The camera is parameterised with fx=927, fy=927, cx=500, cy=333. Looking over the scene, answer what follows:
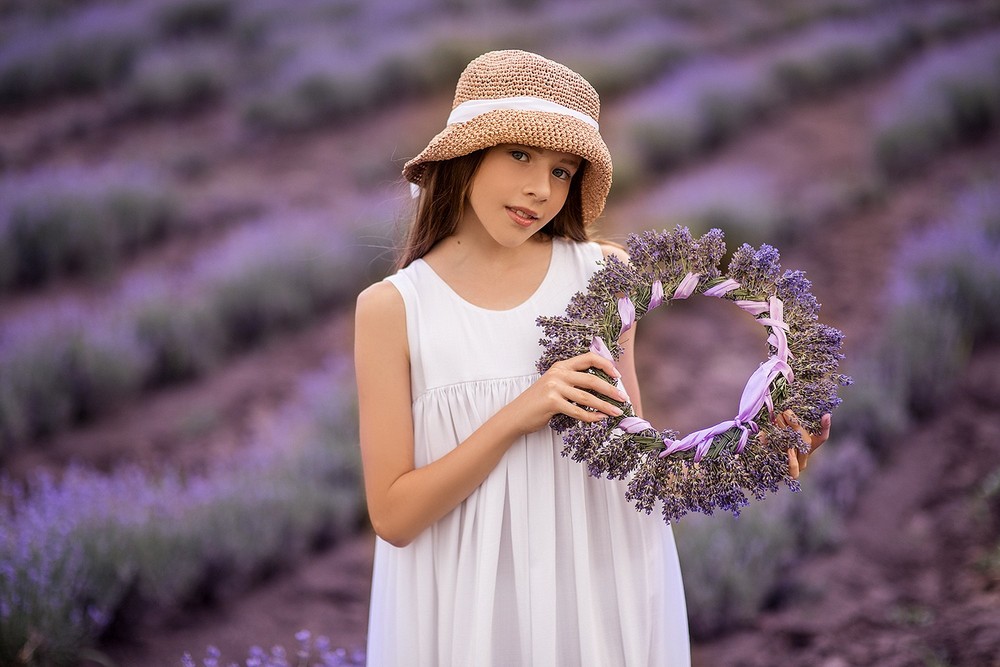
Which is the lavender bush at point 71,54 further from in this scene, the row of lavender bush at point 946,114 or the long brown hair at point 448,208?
the row of lavender bush at point 946,114

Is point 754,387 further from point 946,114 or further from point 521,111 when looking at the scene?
point 946,114

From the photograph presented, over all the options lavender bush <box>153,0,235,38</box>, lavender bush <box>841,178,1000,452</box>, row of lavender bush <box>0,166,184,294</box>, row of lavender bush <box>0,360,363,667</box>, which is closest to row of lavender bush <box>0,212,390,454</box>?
row of lavender bush <box>0,166,184,294</box>

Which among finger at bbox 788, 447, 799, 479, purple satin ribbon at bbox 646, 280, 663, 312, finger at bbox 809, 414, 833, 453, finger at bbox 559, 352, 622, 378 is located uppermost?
purple satin ribbon at bbox 646, 280, 663, 312

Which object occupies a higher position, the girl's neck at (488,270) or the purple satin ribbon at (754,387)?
the girl's neck at (488,270)

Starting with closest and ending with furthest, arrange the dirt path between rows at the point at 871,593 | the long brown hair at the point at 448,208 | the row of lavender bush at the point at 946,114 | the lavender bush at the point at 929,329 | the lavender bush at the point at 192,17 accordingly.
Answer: the long brown hair at the point at 448,208 < the dirt path between rows at the point at 871,593 < the lavender bush at the point at 929,329 < the row of lavender bush at the point at 946,114 < the lavender bush at the point at 192,17

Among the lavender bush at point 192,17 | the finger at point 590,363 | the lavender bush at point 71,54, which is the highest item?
the lavender bush at point 192,17

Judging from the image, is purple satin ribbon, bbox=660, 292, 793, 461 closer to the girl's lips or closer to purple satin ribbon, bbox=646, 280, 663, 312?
purple satin ribbon, bbox=646, 280, 663, 312

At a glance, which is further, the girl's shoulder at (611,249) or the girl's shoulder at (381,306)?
the girl's shoulder at (611,249)

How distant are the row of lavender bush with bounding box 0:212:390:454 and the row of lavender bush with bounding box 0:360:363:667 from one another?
508 mm

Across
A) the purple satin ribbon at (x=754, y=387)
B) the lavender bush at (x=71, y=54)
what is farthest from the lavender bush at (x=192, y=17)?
the purple satin ribbon at (x=754, y=387)

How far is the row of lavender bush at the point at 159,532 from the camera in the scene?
2811 millimetres

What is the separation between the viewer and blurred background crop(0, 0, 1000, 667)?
10.8 feet

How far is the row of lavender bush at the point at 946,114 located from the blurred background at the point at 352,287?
24 mm

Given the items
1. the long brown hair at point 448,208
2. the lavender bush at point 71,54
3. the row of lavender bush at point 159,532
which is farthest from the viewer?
the lavender bush at point 71,54
